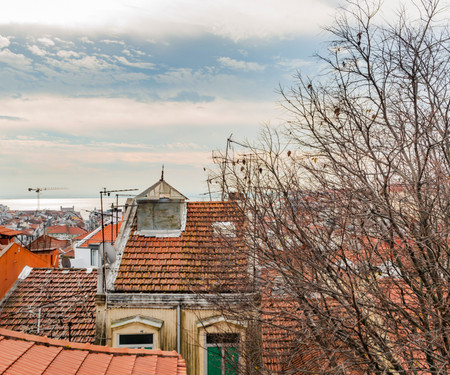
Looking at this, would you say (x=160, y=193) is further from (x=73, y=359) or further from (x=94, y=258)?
(x=94, y=258)

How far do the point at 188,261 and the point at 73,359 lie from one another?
16.0 feet

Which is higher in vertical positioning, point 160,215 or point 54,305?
point 160,215

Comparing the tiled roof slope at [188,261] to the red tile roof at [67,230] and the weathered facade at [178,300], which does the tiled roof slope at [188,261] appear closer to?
the weathered facade at [178,300]

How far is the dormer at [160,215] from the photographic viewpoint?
10.8 metres

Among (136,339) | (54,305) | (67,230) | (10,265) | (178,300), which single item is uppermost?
(67,230)

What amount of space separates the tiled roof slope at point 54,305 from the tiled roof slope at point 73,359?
407 cm

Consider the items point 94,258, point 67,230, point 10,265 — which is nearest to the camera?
point 10,265

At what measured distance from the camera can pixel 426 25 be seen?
5312 mm

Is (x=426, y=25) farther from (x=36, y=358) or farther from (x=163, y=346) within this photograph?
(x=163, y=346)

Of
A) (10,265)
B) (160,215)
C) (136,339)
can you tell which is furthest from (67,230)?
(136,339)

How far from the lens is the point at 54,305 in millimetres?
10117

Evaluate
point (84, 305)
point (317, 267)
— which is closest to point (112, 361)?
point (317, 267)

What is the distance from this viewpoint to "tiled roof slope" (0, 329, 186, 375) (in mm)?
4750

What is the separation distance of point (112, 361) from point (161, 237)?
5553mm
